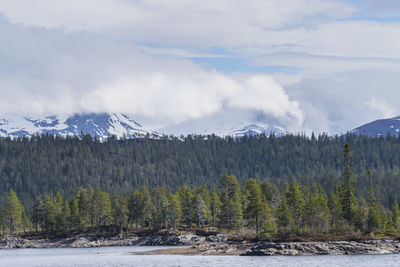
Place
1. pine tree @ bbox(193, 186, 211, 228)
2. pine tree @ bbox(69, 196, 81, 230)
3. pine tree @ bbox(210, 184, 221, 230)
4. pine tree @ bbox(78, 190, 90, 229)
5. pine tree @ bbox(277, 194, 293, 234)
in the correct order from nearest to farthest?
1. pine tree @ bbox(277, 194, 293, 234)
2. pine tree @ bbox(210, 184, 221, 230)
3. pine tree @ bbox(193, 186, 211, 228)
4. pine tree @ bbox(69, 196, 81, 230)
5. pine tree @ bbox(78, 190, 90, 229)

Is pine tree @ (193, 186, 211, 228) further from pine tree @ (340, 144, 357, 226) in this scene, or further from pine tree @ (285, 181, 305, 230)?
pine tree @ (340, 144, 357, 226)

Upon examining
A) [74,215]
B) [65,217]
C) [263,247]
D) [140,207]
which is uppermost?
[140,207]

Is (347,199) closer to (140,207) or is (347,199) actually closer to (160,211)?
(160,211)

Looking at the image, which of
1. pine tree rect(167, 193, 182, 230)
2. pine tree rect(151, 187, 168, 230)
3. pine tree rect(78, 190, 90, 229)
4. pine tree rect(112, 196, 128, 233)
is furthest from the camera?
pine tree rect(78, 190, 90, 229)

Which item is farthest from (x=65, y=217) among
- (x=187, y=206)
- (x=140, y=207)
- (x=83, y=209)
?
(x=187, y=206)

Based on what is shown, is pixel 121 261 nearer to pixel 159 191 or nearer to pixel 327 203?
pixel 327 203

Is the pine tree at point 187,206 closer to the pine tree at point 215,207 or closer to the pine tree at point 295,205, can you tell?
the pine tree at point 215,207

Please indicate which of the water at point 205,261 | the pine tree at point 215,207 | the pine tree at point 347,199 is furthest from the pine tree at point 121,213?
the pine tree at point 347,199

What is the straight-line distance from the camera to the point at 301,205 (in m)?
138

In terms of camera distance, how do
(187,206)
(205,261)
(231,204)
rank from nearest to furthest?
(205,261) < (231,204) < (187,206)

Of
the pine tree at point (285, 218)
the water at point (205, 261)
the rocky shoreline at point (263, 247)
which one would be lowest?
the water at point (205, 261)

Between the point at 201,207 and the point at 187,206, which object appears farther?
the point at 187,206

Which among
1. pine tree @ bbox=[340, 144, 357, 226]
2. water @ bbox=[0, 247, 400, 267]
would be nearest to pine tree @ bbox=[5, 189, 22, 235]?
water @ bbox=[0, 247, 400, 267]

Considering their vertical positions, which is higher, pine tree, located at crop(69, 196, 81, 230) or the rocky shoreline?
pine tree, located at crop(69, 196, 81, 230)
